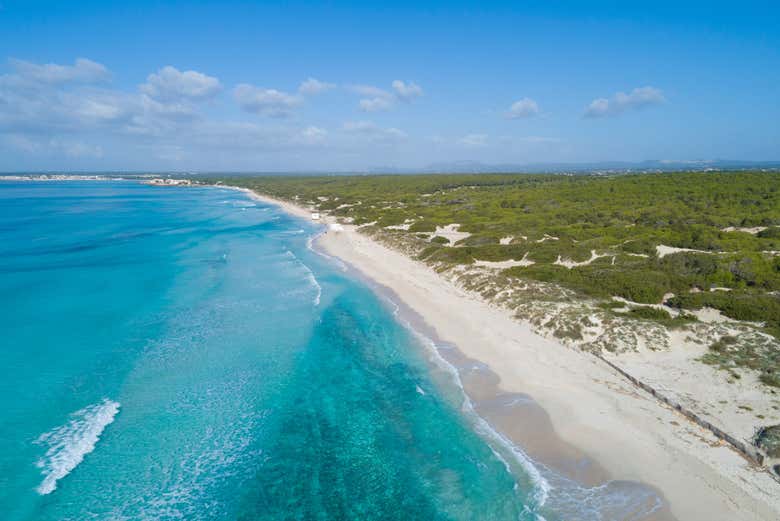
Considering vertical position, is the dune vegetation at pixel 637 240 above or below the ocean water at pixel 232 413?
above

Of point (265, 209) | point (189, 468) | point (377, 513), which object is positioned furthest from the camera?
point (265, 209)

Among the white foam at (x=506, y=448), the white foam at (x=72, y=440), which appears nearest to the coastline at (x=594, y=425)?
the white foam at (x=506, y=448)

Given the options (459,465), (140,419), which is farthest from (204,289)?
(459,465)

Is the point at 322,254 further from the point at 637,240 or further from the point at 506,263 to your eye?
the point at 637,240

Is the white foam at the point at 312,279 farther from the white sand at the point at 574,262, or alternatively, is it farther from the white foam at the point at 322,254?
the white sand at the point at 574,262

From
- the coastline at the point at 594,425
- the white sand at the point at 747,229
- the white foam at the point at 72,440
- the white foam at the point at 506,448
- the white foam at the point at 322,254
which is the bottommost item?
the white foam at the point at 506,448

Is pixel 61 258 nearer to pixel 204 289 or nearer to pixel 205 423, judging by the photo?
pixel 204 289

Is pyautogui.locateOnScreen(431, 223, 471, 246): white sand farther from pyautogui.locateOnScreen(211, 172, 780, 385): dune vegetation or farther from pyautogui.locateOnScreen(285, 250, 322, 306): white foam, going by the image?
pyautogui.locateOnScreen(285, 250, 322, 306): white foam

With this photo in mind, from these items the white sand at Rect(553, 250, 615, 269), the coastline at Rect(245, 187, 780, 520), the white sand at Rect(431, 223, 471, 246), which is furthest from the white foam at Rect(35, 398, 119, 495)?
the white sand at Rect(431, 223, 471, 246)
